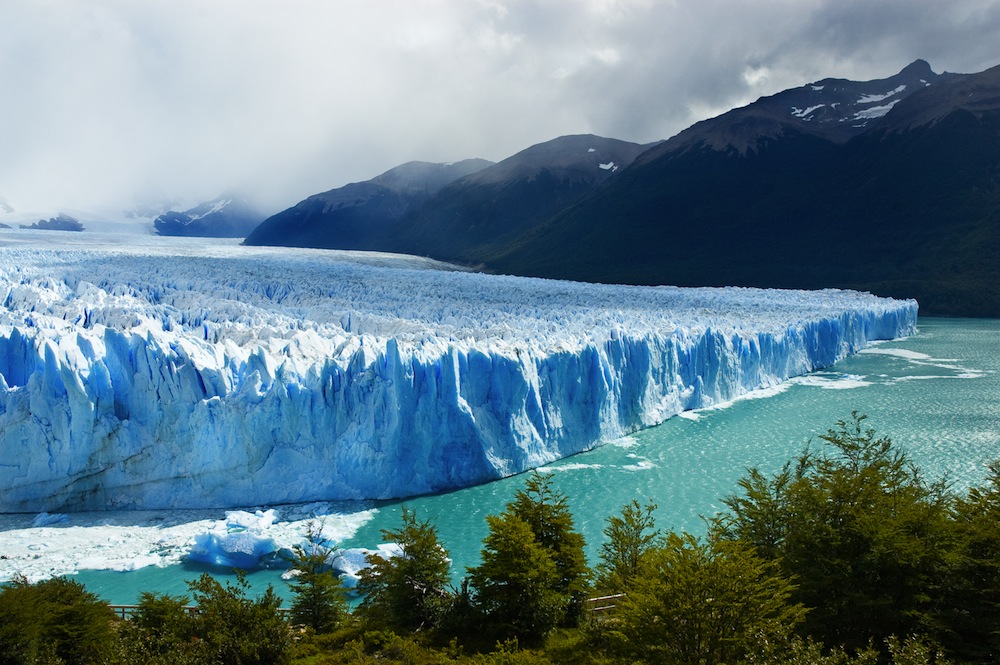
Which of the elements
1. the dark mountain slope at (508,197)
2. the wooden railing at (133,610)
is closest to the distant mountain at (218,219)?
the dark mountain slope at (508,197)

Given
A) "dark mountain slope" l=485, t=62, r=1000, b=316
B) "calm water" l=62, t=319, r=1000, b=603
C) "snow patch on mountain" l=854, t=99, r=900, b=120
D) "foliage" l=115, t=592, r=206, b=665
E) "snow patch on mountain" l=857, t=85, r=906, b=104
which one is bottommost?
"calm water" l=62, t=319, r=1000, b=603

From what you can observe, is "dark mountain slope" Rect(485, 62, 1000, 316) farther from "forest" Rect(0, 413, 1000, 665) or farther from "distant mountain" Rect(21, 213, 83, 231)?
"distant mountain" Rect(21, 213, 83, 231)

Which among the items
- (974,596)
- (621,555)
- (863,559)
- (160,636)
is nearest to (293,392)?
(160,636)

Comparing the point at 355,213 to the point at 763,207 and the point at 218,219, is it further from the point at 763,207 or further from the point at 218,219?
the point at 763,207

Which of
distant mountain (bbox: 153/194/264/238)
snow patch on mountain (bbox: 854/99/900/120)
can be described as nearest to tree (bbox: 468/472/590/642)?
snow patch on mountain (bbox: 854/99/900/120)

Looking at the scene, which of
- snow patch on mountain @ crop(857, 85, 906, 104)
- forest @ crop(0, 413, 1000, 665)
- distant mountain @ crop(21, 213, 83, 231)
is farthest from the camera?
snow patch on mountain @ crop(857, 85, 906, 104)

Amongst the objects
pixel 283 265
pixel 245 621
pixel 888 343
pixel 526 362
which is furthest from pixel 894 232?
pixel 245 621
